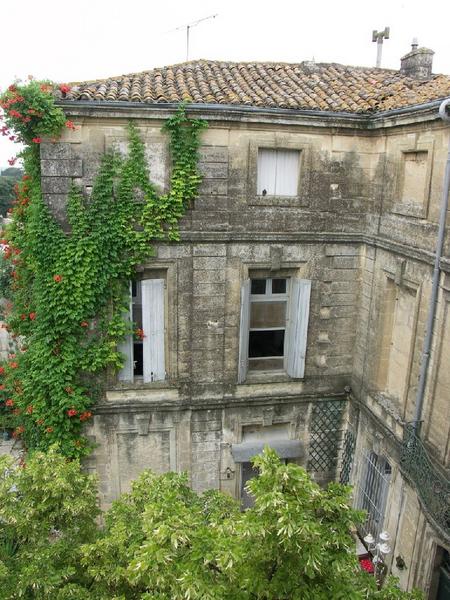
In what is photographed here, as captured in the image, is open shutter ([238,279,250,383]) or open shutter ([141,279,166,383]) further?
open shutter ([238,279,250,383])

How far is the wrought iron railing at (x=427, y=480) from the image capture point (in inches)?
332

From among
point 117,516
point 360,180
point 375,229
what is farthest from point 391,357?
point 117,516

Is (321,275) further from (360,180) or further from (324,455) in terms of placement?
(324,455)

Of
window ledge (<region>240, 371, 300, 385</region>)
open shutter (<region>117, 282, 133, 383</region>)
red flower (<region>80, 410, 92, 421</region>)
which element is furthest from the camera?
window ledge (<region>240, 371, 300, 385</region>)

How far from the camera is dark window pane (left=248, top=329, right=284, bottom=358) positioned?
41.9 feet

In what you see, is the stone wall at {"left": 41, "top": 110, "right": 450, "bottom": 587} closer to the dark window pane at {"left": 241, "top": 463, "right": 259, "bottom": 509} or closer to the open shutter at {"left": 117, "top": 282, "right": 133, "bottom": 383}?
the open shutter at {"left": 117, "top": 282, "right": 133, "bottom": 383}

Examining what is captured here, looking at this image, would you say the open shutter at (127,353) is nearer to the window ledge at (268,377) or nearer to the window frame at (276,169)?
the window ledge at (268,377)

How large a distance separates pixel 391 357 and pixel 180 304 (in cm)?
482

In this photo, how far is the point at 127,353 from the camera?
12039 mm

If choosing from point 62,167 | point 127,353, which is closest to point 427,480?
point 127,353

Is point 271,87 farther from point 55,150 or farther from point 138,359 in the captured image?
point 138,359

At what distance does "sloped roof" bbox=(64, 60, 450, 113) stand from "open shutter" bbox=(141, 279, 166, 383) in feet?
12.8

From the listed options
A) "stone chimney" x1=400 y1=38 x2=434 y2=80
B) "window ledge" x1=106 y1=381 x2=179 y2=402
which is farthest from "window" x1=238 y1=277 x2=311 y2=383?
"stone chimney" x1=400 y1=38 x2=434 y2=80

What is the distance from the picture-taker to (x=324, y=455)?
1362 centimetres
